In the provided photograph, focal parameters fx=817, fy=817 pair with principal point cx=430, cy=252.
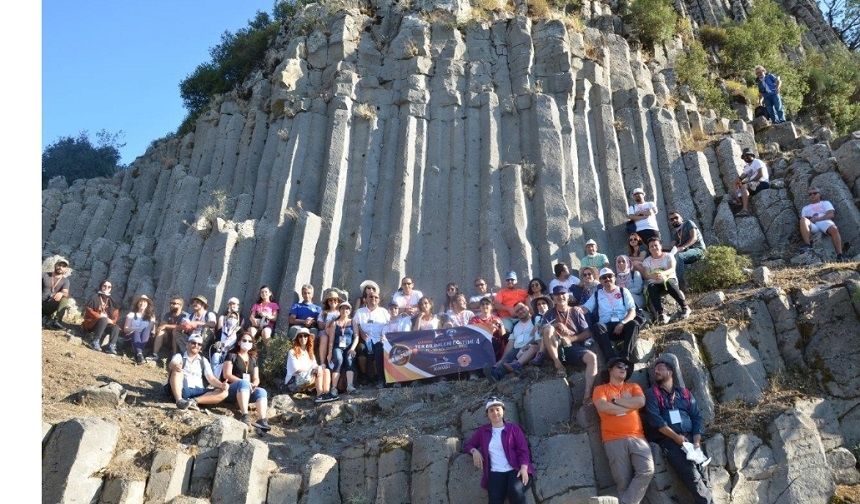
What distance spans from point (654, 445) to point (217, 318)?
29.8 feet

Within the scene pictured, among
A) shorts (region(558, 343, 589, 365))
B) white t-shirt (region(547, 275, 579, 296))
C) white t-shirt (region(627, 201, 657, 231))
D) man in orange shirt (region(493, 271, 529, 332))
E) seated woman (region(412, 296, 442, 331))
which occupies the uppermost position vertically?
white t-shirt (region(627, 201, 657, 231))

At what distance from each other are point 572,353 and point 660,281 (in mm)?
2405

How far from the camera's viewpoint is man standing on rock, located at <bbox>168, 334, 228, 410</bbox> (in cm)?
1230

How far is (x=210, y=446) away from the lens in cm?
1115

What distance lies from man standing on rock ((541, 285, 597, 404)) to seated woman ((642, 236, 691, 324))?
5.27 ft

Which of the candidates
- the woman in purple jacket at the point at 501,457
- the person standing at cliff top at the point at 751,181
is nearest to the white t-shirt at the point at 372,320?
the woman in purple jacket at the point at 501,457

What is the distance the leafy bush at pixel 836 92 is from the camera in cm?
2467

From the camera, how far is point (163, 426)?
11.5 m

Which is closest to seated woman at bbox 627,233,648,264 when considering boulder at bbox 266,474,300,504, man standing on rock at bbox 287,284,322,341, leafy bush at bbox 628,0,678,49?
man standing on rock at bbox 287,284,322,341

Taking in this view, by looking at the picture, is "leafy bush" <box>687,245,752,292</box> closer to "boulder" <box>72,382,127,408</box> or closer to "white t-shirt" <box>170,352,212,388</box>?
"white t-shirt" <box>170,352,212,388</box>

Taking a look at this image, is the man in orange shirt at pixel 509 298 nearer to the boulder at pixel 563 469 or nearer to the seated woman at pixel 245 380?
the boulder at pixel 563 469

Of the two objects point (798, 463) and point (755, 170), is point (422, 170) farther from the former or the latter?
point (798, 463)

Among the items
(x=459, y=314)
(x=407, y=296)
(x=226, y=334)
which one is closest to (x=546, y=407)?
(x=459, y=314)

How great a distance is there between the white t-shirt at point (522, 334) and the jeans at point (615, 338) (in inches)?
49.7
